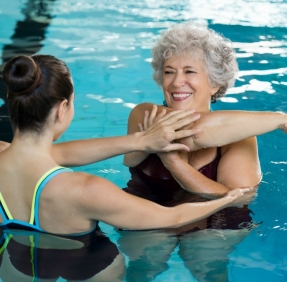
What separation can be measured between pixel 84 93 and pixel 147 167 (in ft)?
8.40

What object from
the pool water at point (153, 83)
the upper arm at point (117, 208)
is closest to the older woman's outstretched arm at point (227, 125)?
the pool water at point (153, 83)

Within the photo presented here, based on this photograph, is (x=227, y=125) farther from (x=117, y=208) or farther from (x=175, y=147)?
(x=117, y=208)

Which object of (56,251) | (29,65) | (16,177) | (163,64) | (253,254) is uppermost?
(29,65)

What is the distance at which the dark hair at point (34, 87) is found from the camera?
97.2 inches

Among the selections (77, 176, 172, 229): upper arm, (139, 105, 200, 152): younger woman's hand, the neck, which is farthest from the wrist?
the neck

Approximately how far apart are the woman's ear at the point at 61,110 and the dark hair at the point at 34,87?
0.02 m

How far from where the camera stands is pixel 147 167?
372 centimetres

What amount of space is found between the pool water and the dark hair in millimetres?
767

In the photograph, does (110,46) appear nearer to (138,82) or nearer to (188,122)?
(138,82)

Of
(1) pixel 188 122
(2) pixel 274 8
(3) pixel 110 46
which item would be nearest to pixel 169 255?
(1) pixel 188 122

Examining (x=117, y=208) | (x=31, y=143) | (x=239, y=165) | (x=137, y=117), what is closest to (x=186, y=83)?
(x=137, y=117)

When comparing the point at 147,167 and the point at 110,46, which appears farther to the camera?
the point at 110,46

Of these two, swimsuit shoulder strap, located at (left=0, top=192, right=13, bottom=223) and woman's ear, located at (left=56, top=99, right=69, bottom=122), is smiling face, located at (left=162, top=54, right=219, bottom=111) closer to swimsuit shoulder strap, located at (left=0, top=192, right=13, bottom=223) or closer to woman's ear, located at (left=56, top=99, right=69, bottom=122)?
woman's ear, located at (left=56, top=99, right=69, bottom=122)

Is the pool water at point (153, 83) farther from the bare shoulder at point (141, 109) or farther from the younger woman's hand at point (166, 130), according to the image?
the bare shoulder at point (141, 109)
